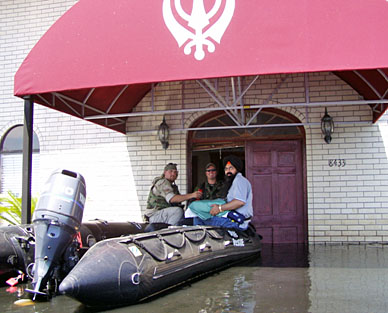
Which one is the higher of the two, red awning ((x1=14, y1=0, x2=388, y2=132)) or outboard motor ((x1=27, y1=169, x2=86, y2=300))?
red awning ((x1=14, y1=0, x2=388, y2=132))

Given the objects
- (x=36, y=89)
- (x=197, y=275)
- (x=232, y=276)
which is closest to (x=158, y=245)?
(x=197, y=275)

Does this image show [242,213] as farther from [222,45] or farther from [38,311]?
[38,311]

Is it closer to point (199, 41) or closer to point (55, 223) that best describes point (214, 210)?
point (199, 41)

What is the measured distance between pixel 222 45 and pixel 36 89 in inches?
99.5

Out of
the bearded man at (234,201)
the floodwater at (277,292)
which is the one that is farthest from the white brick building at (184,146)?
the floodwater at (277,292)

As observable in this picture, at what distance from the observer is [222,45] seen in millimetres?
5352

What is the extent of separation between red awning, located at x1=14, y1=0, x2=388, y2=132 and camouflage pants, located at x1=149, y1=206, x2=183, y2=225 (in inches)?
97.6

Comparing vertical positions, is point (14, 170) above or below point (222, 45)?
below

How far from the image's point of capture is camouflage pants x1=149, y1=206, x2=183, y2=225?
7.19 metres

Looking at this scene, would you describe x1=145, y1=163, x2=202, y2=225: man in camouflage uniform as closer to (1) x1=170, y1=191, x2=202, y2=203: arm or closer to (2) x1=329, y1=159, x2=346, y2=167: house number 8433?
(1) x1=170, y1=191, x2=202, y2=203: arm

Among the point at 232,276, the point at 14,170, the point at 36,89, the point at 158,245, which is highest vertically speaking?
the point at 36,89

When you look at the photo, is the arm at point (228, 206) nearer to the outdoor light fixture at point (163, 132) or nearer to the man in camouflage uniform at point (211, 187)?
the man in camouflage uniform at point (211, 187)

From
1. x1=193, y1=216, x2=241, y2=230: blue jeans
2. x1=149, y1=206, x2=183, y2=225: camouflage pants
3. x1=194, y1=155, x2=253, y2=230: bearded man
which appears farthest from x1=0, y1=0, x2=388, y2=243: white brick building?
x1=193, y1=216, x2=241, y2=230: blue jeans

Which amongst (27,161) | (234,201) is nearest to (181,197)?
(234,201)
